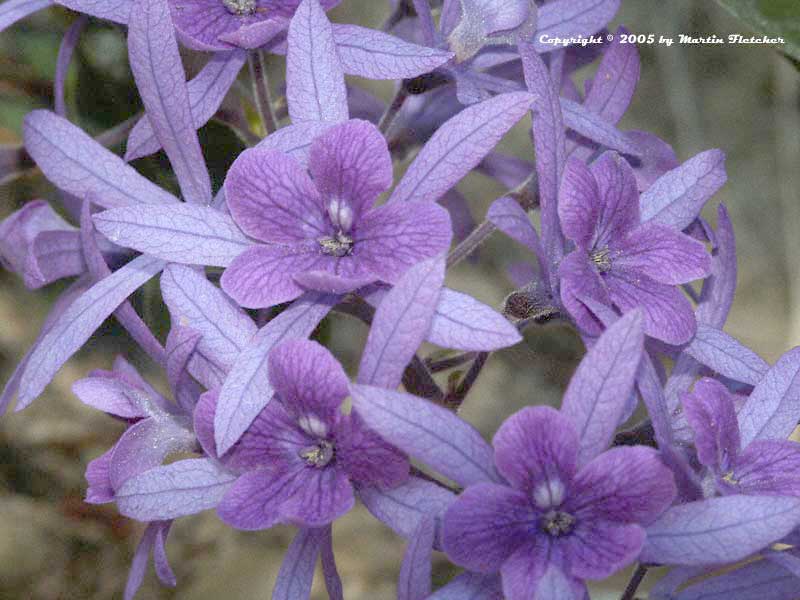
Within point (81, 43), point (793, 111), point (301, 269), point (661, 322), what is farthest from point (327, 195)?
point (793, 111)

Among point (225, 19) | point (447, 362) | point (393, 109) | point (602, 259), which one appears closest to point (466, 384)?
point (447, 362)

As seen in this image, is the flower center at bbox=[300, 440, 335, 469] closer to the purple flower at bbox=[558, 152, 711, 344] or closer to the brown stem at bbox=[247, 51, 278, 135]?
the purple flower at bbox=[558, 152, 711, 344]

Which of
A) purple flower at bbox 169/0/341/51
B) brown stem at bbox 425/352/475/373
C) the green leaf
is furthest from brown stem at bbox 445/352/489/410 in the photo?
the green leaf

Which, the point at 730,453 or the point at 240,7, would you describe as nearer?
the point at 730,453

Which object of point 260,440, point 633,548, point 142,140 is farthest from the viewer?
point 142,140

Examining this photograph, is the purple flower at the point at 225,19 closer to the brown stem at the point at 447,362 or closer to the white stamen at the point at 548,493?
the brown stem at the point at 447,362

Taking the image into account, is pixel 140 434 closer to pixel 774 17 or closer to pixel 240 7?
pixel 240 7

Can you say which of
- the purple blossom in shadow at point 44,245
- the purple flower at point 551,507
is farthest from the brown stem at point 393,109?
the purple flower at point 551,507

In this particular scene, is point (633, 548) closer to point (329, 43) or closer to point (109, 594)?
point (329, 43)
